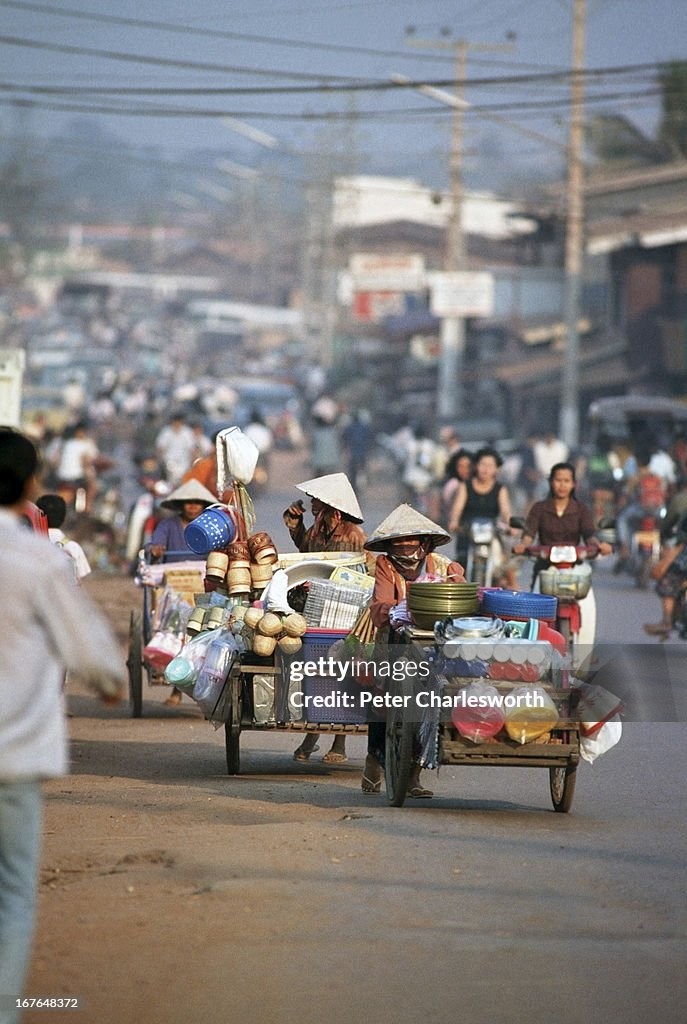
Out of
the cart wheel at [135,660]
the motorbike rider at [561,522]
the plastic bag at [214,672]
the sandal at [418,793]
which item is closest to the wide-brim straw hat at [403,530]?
the plastic bag at [214,672]

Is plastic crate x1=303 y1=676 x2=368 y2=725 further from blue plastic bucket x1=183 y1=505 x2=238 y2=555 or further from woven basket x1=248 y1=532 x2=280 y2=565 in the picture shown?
A: blue plastic bucket x1=183 y1=505 x2=238 y2=555

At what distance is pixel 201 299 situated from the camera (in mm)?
162000

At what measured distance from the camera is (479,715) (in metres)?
8.87

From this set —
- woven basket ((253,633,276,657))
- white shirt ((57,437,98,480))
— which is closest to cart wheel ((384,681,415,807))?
woven basket ((253,633,276,657))

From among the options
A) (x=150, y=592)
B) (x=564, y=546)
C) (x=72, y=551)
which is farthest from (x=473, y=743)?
(x=564, y=546)

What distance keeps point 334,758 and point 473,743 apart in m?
2.57

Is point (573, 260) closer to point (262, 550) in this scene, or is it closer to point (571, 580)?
point (571, 580)

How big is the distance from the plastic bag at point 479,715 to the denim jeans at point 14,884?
12.8ft

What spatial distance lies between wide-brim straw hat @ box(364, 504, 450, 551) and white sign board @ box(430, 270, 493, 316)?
113 feet

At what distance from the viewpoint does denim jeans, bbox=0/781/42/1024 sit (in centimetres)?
518

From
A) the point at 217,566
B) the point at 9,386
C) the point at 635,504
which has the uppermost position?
the point at 9,386

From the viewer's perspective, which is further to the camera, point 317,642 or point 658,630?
point 658,630

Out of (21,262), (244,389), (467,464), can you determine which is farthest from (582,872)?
(21,262)

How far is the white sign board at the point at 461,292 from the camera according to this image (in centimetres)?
4409
